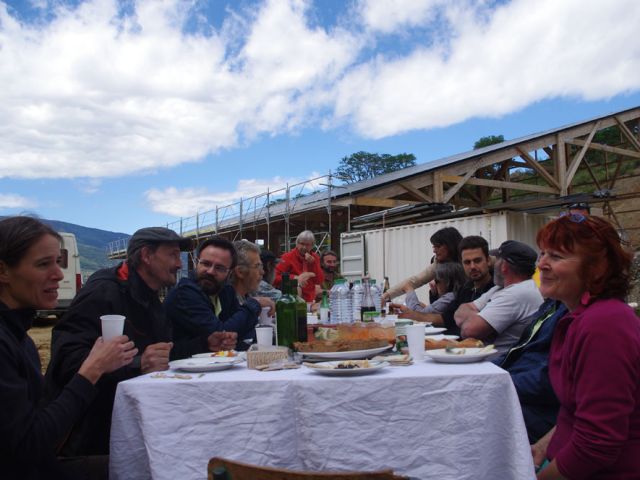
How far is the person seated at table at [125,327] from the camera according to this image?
2139 millimetres

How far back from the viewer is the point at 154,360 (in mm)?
2139

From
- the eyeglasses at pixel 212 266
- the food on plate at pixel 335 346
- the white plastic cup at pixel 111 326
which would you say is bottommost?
the food on plate at pixel 335 346

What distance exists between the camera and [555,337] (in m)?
1.79

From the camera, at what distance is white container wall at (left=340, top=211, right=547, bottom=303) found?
998 cm

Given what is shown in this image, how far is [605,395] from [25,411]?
1577 mm

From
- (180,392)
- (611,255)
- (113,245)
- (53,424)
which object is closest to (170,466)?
(180,392)

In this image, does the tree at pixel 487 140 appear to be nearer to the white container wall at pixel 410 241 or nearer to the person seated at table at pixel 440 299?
the white container wall at pixel 410 241

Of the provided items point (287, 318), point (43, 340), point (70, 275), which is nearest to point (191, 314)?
point (287, 318)

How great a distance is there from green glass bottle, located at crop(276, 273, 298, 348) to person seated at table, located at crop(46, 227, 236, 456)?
44 cm

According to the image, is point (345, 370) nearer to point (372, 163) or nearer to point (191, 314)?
point (191, 314)

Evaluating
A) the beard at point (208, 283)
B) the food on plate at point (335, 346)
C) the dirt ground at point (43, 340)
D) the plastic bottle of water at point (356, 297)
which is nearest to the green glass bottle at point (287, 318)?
the food on plate at point (335, 346)

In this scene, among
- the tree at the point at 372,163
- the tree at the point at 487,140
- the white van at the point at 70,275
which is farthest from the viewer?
the tree at the point at 372,163

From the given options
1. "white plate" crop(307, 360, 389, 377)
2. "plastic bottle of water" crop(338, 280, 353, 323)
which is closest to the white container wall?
"plastic bottle of water" crop(338, 280, 353, 323)

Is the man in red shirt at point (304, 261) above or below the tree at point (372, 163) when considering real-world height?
below
